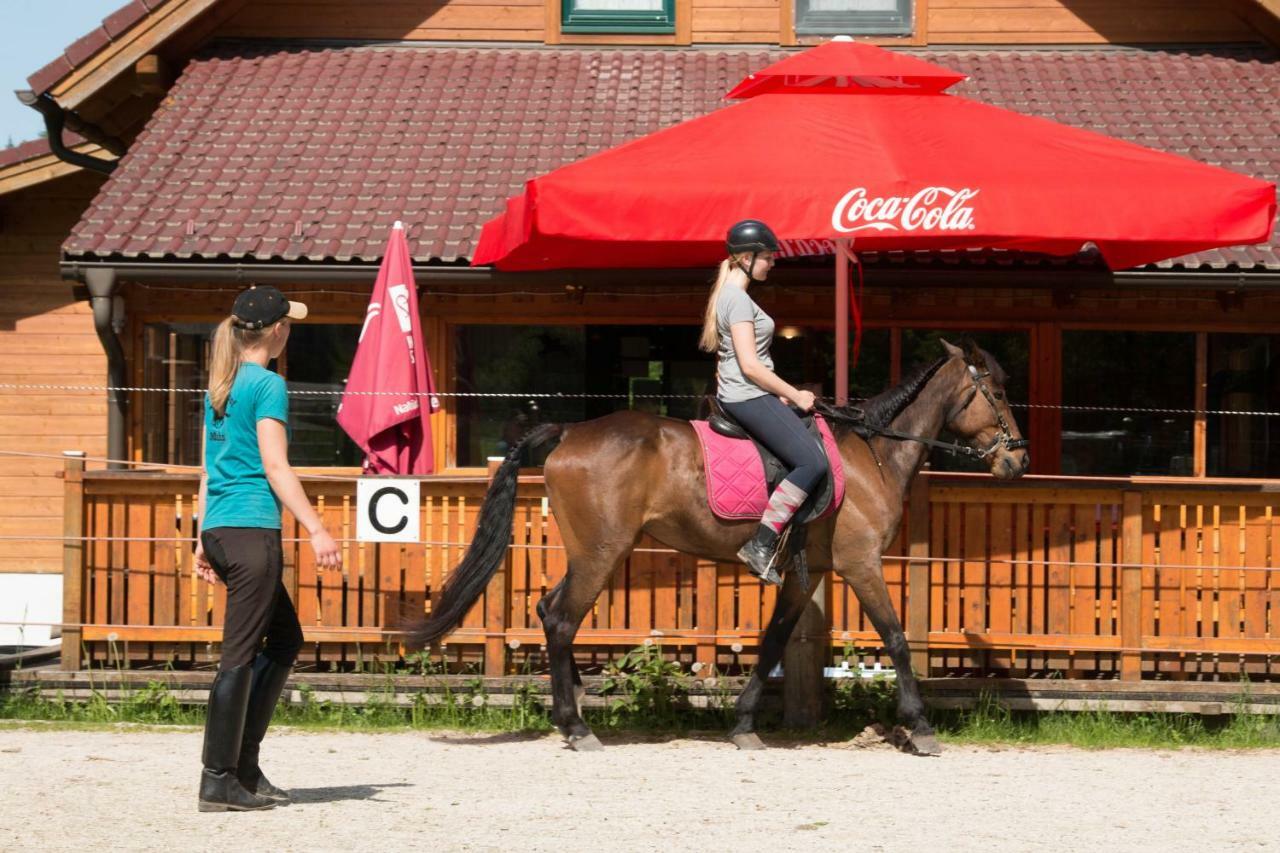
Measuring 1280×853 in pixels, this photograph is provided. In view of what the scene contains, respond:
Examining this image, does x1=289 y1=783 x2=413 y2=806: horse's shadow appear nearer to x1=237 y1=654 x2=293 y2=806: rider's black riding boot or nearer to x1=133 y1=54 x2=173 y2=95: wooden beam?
x1=237 y1=654 x2=293 y2=806: rider's black riding boot

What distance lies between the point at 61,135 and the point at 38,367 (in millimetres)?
2079

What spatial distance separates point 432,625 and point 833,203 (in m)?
3.13

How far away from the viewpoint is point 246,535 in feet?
23.7

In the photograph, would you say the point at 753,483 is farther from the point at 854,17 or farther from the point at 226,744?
the point at 854,17

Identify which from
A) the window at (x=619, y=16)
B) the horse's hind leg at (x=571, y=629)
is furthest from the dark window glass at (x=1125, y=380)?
the horse's hind leg at (x=571, y=629)

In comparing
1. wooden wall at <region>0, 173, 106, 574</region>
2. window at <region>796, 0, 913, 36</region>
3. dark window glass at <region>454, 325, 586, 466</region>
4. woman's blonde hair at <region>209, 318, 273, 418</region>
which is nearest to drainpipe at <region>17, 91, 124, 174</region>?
wooden wall at <region>0, 173, 106, 574</region>

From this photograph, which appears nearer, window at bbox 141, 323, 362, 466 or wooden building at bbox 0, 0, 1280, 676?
wooden building at bbox 0, 0, 1280, 676

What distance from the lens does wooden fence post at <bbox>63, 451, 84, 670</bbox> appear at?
10.3 m

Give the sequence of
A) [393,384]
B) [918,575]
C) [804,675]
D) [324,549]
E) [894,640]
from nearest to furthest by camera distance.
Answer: [324,549] → [894,640] → [804,675] → [918,575] → [393,384]

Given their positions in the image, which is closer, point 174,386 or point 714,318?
point 714,318

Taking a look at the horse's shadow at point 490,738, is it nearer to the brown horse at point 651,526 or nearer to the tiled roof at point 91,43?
the brown horse at point 651,526

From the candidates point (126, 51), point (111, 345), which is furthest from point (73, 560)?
point (126, 51)

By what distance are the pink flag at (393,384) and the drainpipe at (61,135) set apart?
4.50 m

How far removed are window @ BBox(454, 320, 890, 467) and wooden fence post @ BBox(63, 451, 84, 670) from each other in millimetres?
3767
